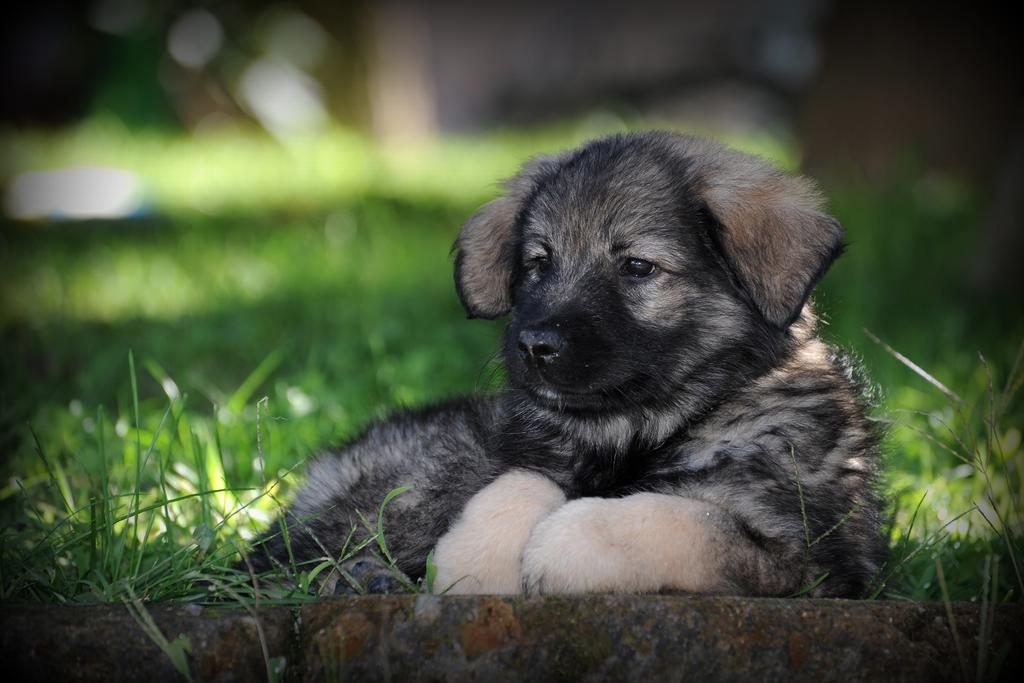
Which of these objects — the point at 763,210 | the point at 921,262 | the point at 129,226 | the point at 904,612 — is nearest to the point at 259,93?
the point at 129,226

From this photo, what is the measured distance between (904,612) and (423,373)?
2605mm

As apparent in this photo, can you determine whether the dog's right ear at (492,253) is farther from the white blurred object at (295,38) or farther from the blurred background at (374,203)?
the white blurred object at (295,38)

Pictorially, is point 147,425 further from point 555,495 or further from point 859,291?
point 859,291

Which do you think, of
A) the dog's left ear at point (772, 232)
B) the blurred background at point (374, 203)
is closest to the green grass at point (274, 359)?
the blurred background at point (374, 203)

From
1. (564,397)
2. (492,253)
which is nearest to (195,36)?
(492,253)

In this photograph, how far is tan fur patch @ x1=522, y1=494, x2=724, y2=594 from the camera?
84.4 inches

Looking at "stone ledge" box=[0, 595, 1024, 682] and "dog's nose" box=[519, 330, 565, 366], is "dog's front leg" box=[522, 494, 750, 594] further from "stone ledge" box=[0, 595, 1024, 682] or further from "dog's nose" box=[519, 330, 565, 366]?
"dog's nose" box=[519, 330, 565, 366]

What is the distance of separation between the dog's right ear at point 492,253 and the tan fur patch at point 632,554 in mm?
966

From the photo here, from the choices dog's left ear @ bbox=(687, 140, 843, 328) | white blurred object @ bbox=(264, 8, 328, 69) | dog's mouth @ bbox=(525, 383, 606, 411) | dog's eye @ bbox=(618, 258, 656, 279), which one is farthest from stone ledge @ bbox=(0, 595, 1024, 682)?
white blurred object @ bbox=(264, 8, 328, 69)

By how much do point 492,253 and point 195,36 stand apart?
340 inches

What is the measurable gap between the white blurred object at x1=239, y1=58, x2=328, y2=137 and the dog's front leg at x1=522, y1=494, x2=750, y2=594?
9.38 m

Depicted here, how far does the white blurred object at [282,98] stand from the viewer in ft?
35.4

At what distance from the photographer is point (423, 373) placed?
4.37 metres

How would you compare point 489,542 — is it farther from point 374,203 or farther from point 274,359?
point 374,203
